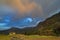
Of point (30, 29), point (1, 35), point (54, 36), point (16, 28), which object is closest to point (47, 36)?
point (54, 36)

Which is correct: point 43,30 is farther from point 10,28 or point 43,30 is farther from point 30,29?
point 10,28

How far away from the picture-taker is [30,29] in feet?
27.9

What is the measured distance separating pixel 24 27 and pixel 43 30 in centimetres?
113

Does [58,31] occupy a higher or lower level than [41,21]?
lower

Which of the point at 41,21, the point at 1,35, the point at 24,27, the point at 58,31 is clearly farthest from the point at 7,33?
the point at 58,31

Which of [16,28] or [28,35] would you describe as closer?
[16,28]

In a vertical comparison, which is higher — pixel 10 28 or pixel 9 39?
pixel 10 28

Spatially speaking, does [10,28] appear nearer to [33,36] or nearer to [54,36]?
[33,36]

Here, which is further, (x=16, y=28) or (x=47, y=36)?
(x=47, y=36)

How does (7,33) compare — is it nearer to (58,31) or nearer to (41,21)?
(41,21)

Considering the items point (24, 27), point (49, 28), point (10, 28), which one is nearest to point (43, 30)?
point (49, 28)

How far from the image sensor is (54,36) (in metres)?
8.53

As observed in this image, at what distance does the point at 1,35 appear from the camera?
329 inches

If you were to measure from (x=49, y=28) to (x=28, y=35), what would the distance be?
1.25 meters
